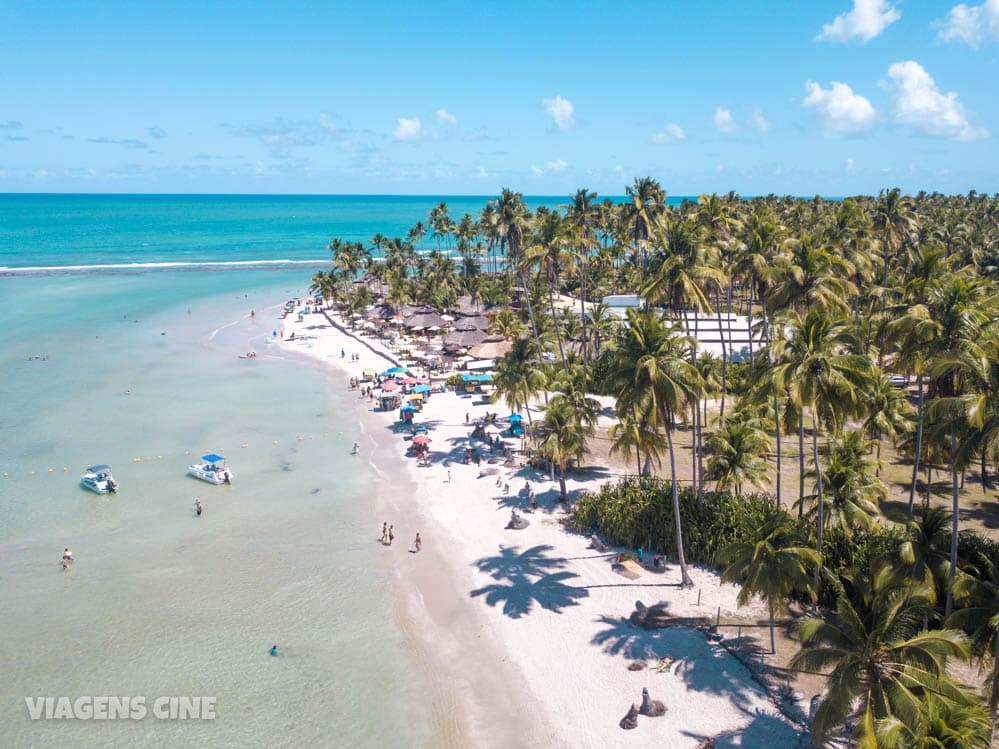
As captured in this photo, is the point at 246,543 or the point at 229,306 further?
the point at 229,306

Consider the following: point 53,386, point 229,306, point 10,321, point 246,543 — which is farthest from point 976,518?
point 10,321

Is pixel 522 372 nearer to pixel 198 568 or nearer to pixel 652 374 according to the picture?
pixel 652 374

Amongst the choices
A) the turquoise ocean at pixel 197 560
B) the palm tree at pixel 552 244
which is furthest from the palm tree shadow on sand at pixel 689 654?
the palm tree at pixel 552 244

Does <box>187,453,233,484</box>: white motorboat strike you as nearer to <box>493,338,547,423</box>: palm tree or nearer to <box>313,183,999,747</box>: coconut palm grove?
<box>493,338,547,423</box>: palm tree

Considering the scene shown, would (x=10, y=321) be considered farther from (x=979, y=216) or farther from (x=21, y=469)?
(x=979, y=216)

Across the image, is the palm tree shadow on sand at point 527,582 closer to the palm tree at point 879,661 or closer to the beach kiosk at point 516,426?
the palm tree at point 879,661

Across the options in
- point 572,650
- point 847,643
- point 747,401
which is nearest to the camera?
point 847,643
